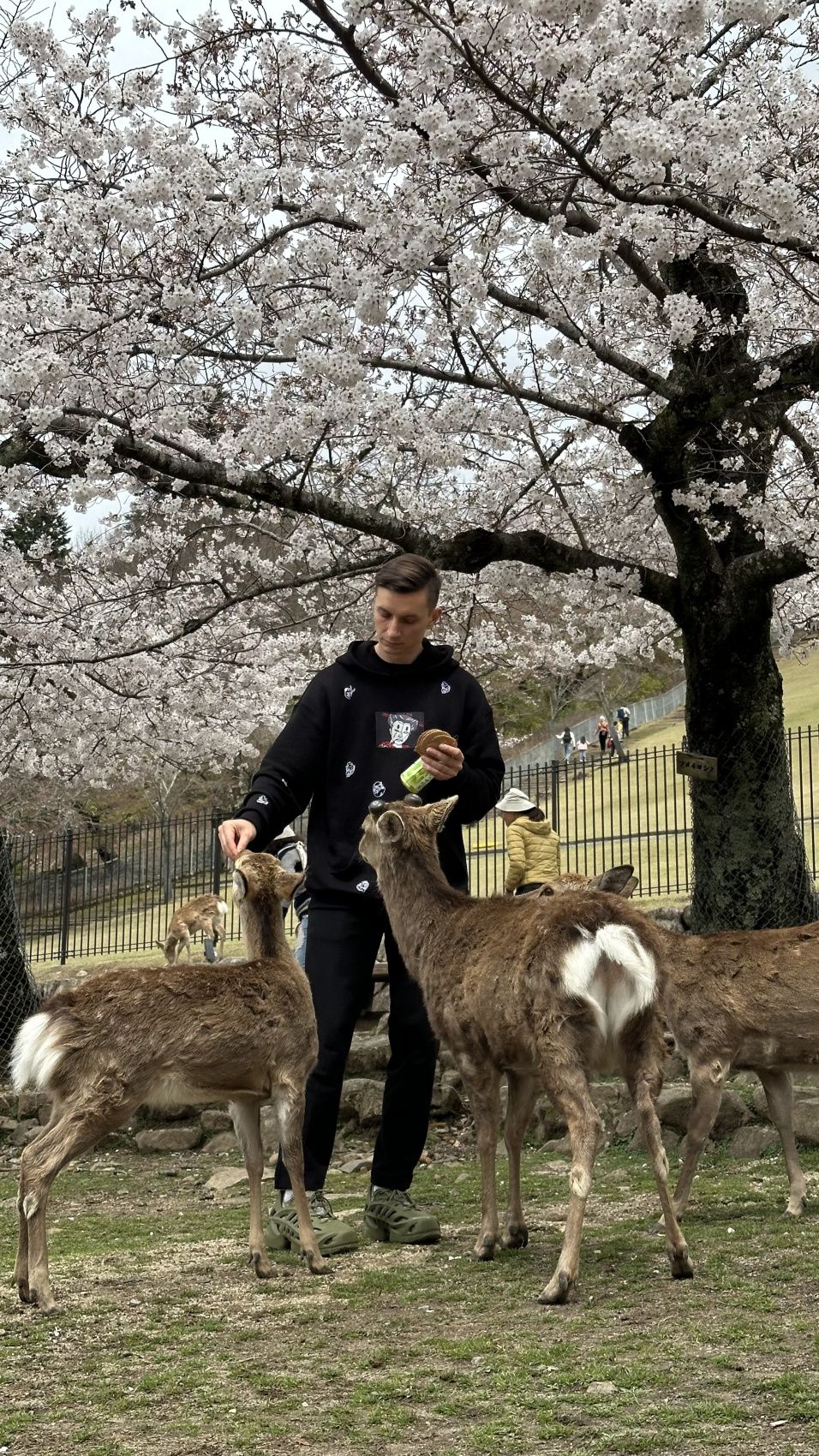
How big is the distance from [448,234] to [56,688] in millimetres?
7866

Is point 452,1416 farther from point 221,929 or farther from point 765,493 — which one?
point 221,929

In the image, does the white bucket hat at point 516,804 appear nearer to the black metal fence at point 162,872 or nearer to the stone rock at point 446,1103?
the stone rock at point 446,1103

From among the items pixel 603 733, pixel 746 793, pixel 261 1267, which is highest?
pixel 603 733

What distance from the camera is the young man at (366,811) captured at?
19.3 ft

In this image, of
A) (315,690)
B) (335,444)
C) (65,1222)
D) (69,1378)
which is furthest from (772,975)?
(335,444)

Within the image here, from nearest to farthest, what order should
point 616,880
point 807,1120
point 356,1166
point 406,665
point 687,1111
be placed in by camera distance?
point 406,665 → point 807,1120 → point 687,1111 → point 356,1166 → point 616,880

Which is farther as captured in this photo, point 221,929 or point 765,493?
point 221,929

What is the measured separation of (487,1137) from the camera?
5.58 m

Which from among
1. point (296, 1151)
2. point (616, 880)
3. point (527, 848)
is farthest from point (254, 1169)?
point (527, 848)

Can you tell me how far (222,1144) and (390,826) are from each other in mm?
4691

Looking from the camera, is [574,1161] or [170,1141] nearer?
[574,1161]

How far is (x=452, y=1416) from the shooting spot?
145 inches

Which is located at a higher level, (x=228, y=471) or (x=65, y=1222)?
(x=228, y=471)

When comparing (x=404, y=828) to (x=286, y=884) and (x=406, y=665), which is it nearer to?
(x=286, y=884)
